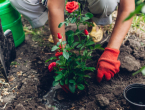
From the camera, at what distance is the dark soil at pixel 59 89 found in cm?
148

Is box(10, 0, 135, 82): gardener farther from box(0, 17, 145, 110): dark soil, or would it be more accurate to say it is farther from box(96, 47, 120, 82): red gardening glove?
box(0, 17, 145, 110): dark soil

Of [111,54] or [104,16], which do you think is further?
[104,16]

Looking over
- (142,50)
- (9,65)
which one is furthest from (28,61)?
(142,50)

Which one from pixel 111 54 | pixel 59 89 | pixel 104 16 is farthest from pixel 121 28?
pixel 59 89

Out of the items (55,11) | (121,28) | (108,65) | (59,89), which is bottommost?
(59,89)

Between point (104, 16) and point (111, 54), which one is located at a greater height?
point (104, 16)

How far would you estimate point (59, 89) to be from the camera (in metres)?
1.71

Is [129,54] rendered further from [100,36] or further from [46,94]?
[46,94]

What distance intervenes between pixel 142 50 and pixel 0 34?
5.61 ft

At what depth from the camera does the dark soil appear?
1.48m

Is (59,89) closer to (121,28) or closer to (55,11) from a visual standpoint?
(55,11)

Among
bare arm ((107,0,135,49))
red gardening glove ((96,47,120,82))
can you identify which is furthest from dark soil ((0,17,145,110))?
bare arm ((107,0,135,49))

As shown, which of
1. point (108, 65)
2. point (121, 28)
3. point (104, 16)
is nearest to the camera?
point (108, 65)

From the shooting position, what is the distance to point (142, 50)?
2.00m
